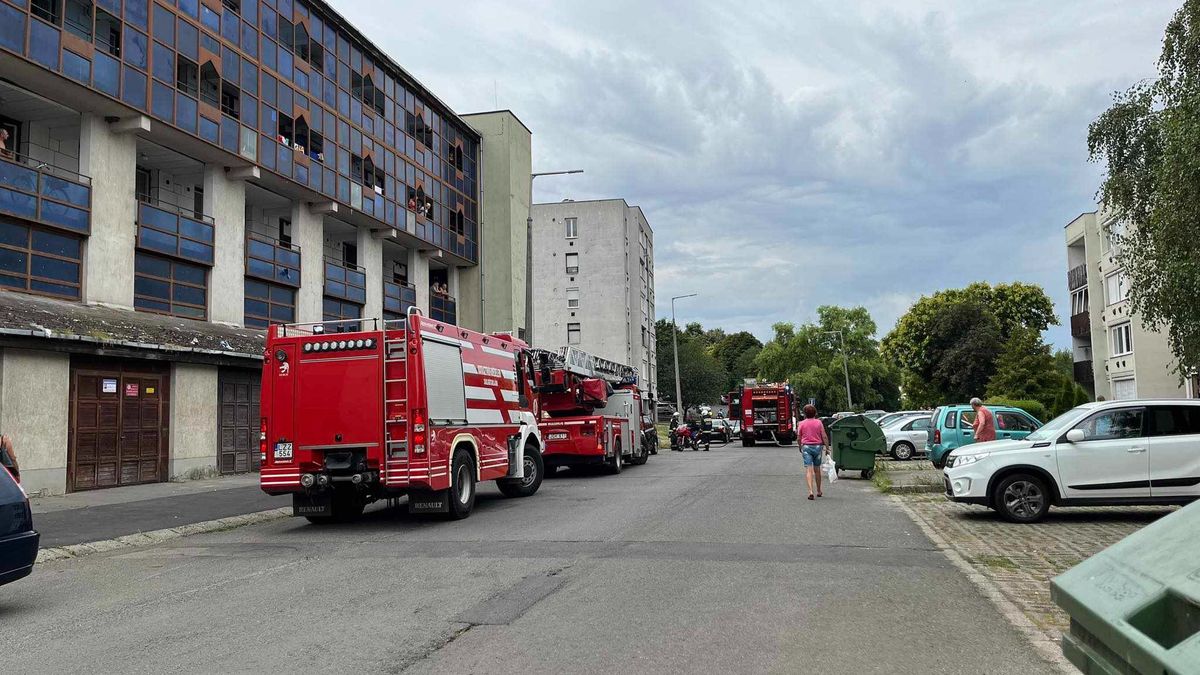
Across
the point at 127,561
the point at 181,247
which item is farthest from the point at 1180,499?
the point at 181,247

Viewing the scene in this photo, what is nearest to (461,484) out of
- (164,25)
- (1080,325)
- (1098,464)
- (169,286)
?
(1098,464)

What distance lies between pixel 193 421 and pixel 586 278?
4778 cm

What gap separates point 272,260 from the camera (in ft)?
91.4

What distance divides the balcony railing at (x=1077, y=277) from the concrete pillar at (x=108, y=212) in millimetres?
45529

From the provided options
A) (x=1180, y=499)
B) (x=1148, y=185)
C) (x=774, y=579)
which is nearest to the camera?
(x=774, y=579)

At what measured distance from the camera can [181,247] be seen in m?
23.5

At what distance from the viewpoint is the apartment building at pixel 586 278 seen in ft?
223

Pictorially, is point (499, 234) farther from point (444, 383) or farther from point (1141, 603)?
point (1141, 603)

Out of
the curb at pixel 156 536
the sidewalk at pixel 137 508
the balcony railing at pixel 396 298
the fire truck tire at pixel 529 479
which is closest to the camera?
the curb at pixel 156 536

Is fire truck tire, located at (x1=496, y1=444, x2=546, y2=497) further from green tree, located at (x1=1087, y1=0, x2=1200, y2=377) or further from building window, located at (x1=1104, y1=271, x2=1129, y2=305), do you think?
building window, located at (x1=1104, y1=271, x2=1129, y2=305)

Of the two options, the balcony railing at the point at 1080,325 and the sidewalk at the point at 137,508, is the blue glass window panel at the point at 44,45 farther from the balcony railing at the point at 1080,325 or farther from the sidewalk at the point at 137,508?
the balcony railing at the point at 1080,325

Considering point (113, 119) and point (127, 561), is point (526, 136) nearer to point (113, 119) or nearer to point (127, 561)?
point (113, 119)

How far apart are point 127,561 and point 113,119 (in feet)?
49.8

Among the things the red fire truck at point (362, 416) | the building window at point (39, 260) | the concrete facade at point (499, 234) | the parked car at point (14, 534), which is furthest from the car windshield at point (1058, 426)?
the concrete facade at point (499, 234)
